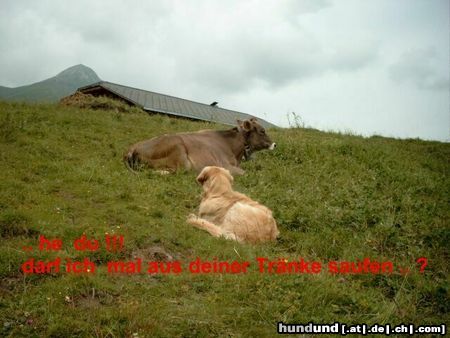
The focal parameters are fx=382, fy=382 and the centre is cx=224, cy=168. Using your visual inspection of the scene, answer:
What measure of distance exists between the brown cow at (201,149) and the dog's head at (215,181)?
2522mm

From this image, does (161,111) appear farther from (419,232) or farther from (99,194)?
(419,232)

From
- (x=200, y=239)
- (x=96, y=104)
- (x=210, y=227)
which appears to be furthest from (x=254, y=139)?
(x=96, y=104)

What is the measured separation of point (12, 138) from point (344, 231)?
9.21m

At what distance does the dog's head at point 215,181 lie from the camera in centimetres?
767

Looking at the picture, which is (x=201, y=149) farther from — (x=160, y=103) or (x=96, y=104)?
(x=160, y=103)

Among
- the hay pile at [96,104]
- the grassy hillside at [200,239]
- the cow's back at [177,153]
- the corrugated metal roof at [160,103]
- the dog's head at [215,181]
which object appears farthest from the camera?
the corrugated metal roof at [160,103]

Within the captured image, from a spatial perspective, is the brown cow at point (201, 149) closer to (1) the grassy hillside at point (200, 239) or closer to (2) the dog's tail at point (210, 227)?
(1) the grassy hillside at point (200, 239)

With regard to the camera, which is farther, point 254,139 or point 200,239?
point 254,139

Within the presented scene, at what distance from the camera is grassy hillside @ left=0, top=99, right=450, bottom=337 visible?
3898 mm

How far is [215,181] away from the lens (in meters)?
7.84

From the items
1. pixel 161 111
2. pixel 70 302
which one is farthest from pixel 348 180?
pixel 161 111

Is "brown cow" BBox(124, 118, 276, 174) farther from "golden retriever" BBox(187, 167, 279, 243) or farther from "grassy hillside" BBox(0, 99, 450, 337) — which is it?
"golden retriever" BBox(187, 167, 279, 243)

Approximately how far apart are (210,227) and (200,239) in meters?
0.56

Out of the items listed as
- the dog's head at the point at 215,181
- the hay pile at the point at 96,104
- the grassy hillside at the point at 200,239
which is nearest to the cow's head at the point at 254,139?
the grassy hillside at the point at 200,239
